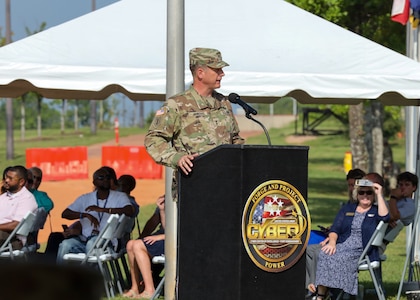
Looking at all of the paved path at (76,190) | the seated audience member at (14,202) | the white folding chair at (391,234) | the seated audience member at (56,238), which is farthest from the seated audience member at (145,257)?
the paved path at (76,190)

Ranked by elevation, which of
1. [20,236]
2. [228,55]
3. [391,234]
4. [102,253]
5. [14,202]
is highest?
[228,55]

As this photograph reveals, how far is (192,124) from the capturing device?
474 centimetres

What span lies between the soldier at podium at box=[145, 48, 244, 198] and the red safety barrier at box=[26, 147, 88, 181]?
86.8 ft

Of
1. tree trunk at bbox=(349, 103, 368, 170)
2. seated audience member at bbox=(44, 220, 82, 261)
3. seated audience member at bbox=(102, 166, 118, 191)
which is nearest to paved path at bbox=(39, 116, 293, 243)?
tree trunk at bbox=(349, 103, 368, 170)

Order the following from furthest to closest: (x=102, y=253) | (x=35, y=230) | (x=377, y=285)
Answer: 1. (x=35, y=230)
2. (x=102, y=253)
3. (x=377, y=285)

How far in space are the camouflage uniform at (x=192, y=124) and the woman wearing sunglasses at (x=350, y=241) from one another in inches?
105

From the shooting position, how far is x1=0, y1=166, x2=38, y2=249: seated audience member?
8047 mm

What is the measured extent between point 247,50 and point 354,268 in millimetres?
2053

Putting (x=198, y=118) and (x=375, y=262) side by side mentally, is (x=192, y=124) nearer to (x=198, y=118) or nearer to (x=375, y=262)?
(x=198, y=118)

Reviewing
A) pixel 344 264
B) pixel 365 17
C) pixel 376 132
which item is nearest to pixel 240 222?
pixel 344 264

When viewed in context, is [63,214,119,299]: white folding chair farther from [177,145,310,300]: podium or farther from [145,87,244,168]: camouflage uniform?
[177,145,310,300]: podium

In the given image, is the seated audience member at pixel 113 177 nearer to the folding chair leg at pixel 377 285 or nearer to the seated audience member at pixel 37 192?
the seated audience member at pixel 37 192

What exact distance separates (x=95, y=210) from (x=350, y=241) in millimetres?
2431

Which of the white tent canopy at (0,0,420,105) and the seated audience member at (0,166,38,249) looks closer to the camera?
the white tent canopy at (0,0,420,105)
